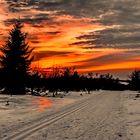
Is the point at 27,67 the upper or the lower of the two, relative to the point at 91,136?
upper

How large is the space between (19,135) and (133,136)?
4277mm

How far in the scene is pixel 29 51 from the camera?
52.6 metres

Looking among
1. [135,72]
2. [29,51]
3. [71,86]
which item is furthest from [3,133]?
[135,72]

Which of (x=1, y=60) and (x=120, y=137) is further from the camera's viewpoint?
(x=1, y=60)

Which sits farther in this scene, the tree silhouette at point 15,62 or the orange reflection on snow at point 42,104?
the tree silhouette at point 15,62

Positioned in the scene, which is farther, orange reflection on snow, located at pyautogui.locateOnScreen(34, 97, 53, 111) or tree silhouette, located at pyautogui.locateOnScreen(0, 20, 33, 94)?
tree silhouette, located at pyautogui.locateOnScreen(0, 20, 33, 94)

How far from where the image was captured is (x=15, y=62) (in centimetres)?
4972

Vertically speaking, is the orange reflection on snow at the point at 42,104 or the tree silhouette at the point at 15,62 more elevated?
the tree silhouette at the point at 15,62

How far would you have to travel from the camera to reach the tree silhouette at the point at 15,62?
161 feet

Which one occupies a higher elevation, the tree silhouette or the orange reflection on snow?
the tree silhouette

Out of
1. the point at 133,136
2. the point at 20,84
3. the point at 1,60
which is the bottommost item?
the point at 133,136

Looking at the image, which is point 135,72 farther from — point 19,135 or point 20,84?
Answer: point 19,135

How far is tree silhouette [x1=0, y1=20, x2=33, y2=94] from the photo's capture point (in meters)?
49.2

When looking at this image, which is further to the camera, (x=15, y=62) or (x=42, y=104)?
(x=15, y=62)
